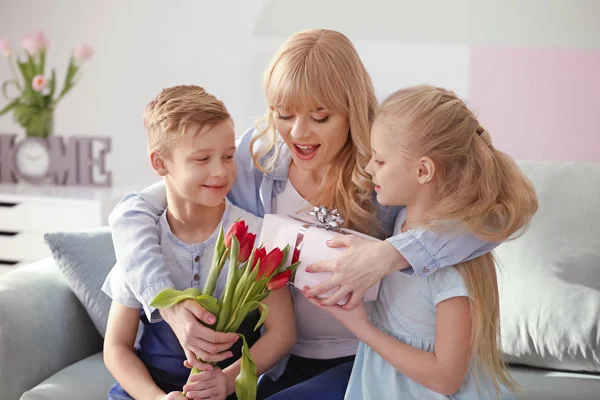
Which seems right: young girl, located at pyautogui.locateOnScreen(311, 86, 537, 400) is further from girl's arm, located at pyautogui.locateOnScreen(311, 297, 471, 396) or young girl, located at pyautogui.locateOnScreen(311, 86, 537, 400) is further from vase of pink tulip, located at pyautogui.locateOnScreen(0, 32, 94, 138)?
vase of pink tulip, located at pyautogui.locateOnScreen(0, 32, 94, 138)

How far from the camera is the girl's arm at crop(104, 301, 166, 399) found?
5.36ft

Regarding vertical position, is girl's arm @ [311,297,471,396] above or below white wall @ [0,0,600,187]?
below

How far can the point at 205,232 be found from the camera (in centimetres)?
173

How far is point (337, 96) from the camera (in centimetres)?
166

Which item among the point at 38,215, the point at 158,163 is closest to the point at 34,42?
the point at 38,215

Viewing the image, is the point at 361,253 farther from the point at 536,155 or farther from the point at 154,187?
the point at 536,155

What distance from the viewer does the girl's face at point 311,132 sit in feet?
5.47

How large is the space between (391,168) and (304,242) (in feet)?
0.69

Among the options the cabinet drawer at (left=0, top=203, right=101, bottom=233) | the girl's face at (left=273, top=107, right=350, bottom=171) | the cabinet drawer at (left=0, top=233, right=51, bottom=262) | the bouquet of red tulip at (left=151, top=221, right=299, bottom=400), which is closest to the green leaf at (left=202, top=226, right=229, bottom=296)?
the bouquet of red tulip at (left=151, top=221, right=299, bottom=400)

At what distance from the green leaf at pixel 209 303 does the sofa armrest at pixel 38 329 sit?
704 mm

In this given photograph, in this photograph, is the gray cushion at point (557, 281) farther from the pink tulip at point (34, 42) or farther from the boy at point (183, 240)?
the pink tulip at point (34, 42)

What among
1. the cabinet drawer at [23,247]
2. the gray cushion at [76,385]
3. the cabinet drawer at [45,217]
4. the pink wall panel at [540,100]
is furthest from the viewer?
the cabinet drawer at [23,247]

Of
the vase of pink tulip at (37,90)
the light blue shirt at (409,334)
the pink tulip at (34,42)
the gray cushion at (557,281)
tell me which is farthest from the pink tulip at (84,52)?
the light blue shirt at (409,334)

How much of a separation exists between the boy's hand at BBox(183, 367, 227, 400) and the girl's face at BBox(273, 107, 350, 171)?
0.47 metres
